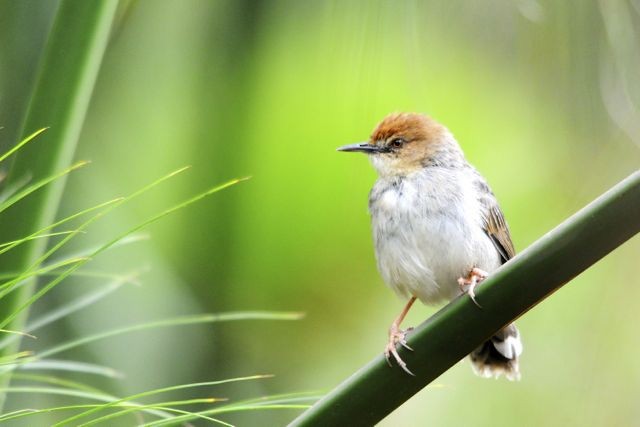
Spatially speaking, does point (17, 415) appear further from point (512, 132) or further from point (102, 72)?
point (512, 132)

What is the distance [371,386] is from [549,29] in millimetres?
2044

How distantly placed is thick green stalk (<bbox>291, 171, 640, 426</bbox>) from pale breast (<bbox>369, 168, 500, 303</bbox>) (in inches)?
67.3

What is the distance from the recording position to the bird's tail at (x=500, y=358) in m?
3.70

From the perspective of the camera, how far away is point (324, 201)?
5.04 m

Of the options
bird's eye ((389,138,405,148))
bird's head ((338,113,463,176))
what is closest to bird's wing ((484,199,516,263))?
bird's head ((338,113,463,176))

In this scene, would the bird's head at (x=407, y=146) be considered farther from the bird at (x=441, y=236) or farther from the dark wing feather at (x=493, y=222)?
the dark wing feather at (x=493, y=222)

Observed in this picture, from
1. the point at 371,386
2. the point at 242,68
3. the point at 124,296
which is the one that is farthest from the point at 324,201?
the point at 371,386

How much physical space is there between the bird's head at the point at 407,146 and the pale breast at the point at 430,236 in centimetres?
19

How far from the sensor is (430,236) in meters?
3.65

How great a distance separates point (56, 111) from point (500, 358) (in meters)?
2.14

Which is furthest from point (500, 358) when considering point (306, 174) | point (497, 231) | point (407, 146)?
point (306, 174)

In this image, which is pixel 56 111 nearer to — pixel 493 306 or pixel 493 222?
pixel 493 306

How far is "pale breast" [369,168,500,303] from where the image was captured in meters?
3.66

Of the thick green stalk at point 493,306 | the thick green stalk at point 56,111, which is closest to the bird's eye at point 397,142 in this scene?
the thick green stalk at point 56,111
